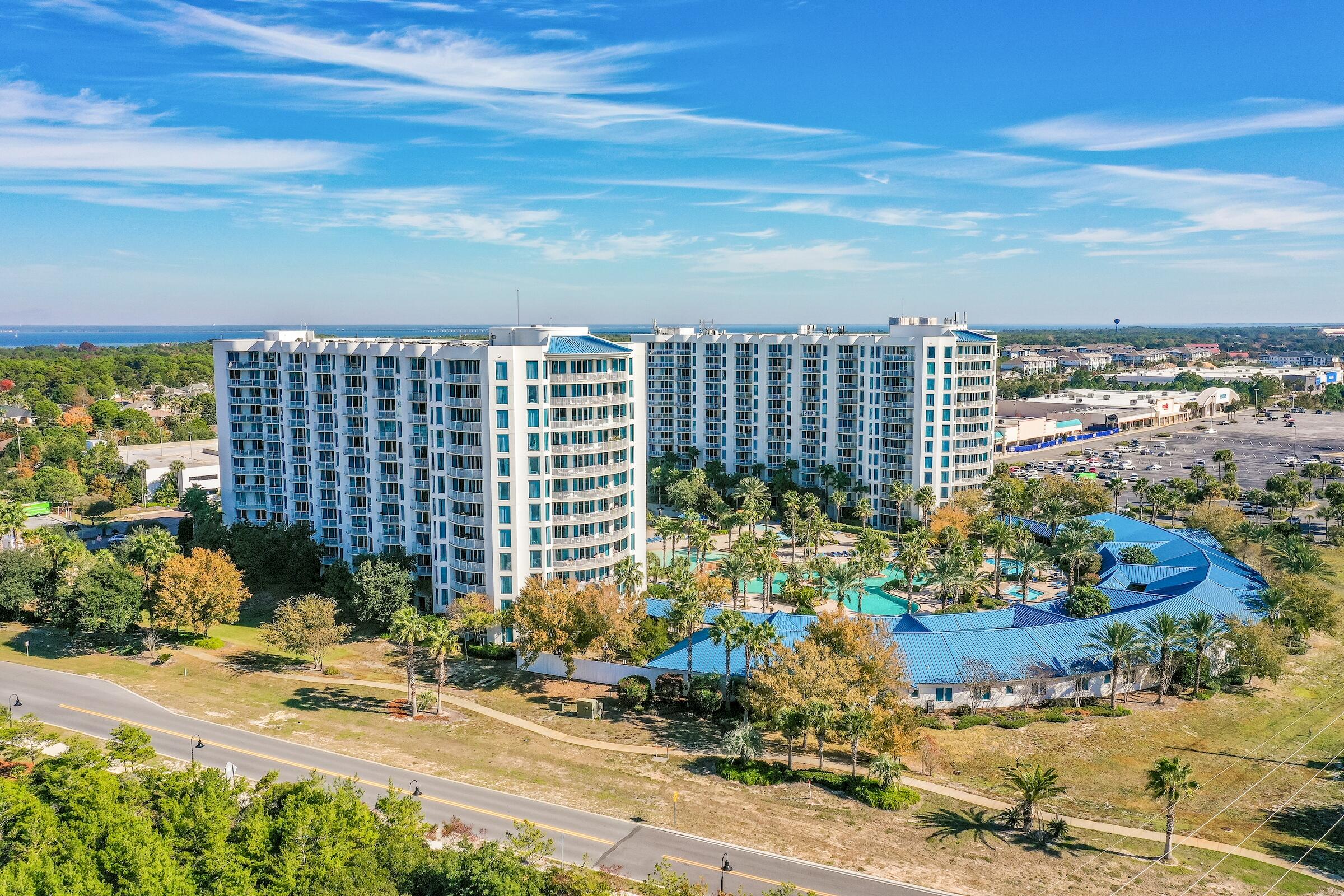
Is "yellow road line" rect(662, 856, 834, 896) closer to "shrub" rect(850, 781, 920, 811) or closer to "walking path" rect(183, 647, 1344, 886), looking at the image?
"shrub" rect(850, 781, 920, 811)

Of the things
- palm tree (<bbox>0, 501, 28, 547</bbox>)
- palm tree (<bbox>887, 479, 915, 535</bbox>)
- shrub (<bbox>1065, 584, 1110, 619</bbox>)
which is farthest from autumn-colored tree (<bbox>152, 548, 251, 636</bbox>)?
palm tree (<bbox>887, 479, 915, 535</bbox>)

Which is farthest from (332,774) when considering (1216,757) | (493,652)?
(1216,757)

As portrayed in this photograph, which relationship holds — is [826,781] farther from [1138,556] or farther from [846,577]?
[1138,556]

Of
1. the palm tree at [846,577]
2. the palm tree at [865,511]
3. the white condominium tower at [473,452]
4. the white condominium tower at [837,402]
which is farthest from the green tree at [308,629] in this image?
the white condominium tower at [837,402]

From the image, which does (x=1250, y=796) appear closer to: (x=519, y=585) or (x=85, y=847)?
(x=519, y=585)

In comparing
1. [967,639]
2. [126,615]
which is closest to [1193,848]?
[967,639]

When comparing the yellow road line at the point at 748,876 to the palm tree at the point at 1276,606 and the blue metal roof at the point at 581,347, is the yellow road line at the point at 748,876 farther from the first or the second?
the palm tree at the point at 1276,606

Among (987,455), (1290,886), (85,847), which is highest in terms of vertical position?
(987,455)
